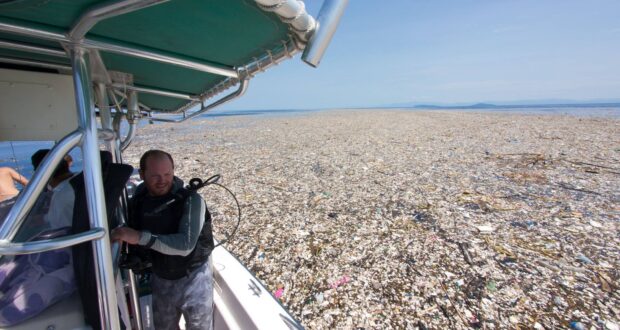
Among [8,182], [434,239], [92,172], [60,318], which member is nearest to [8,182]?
[8,182]

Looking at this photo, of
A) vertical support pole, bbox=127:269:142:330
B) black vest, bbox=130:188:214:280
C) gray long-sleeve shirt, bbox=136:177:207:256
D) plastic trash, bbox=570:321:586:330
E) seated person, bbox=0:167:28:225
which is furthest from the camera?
seated person, bbox=0:167:28:225

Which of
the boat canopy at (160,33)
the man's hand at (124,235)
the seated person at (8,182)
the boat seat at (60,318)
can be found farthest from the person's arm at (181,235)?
the seated person at (8,182)

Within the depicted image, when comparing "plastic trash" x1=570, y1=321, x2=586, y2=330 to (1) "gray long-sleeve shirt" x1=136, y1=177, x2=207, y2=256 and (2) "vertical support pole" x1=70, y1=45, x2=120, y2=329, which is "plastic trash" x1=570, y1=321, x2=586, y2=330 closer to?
(1) "gray long-sleeve shirt" x1=136, y1=177, x2=207, y2=256

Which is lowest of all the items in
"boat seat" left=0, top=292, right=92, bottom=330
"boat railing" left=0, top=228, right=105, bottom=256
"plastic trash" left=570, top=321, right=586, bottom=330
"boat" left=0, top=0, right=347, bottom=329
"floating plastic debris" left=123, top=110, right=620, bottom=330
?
"plastic trash" left=570, top=321, right=586, bottom=330

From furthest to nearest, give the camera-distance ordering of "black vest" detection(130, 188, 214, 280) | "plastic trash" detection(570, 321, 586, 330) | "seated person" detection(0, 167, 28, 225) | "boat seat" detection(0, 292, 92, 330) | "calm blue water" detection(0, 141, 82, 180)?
"seated person" detection(0, 167, 28, 225) → "calm blue water" detection(0, 141, 82, 180) → "plastic trash" detection(570, 321, 586, 330) → "black vest" detection(130, 188, 214, 280) → "boat seat" detection(0, 292, 92, 330)

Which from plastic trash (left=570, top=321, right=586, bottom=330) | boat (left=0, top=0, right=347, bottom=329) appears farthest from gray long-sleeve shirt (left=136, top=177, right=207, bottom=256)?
plastic trash (left=570, top=321, right=586, bottom=330)

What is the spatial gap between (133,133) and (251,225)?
2.73 meters

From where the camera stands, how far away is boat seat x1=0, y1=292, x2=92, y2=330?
118 centimetres

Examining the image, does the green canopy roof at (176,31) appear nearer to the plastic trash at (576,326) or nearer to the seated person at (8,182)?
the seated person at (8,182)

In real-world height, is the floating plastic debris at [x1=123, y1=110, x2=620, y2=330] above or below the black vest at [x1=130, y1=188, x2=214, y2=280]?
below

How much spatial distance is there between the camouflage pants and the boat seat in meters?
0.80

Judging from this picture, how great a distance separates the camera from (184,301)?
2.03 metres

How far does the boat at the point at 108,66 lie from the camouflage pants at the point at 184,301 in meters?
0.14

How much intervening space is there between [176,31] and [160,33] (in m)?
0.07
